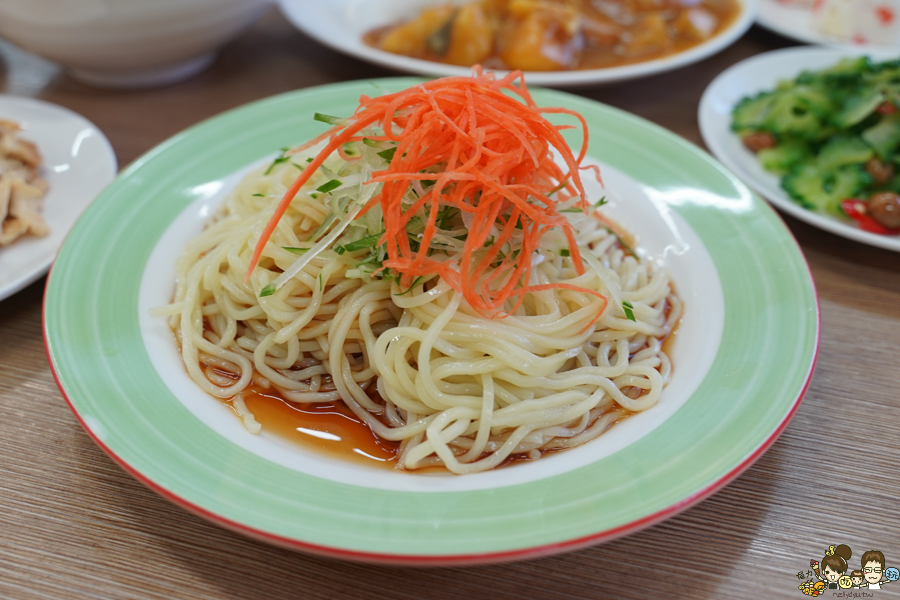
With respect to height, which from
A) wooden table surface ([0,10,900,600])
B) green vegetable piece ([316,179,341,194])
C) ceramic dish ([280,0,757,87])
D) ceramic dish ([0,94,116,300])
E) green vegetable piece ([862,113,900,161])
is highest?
green vegetable piece ([316,179,341,194])

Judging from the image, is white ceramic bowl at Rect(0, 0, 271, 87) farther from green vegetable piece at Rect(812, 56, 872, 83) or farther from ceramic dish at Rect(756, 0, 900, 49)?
ceramic dish at Rect(756, 0, 900, 49)

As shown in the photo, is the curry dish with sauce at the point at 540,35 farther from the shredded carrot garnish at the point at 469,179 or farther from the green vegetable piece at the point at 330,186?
the green vegetable piece at the point at 330,186

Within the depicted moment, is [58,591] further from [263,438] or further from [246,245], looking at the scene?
[246,245]

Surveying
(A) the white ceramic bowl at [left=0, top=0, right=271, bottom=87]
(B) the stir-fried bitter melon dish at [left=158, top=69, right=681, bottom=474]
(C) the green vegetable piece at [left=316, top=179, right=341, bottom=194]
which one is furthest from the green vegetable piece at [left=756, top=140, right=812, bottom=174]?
(A) the white ceramic bowl at [left=0, top=0, right=271, bottom=87]

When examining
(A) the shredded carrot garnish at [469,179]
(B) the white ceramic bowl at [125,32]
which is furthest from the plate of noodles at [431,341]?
(B) the white ceramic bowl at [125,32]

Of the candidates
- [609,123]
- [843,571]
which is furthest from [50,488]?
[609,123]

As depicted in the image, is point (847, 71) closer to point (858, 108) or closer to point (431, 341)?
point (858, 108)
